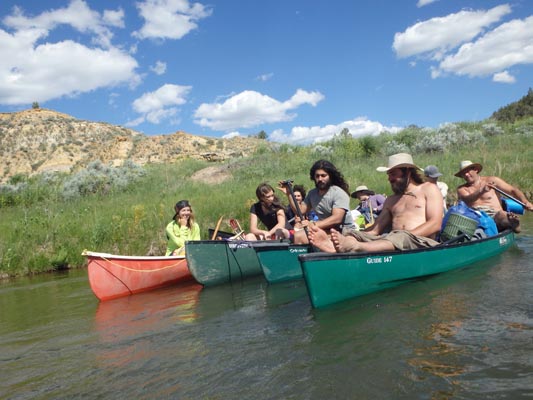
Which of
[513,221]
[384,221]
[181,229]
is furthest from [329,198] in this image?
[513,221]

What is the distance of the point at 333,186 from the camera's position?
6141mm

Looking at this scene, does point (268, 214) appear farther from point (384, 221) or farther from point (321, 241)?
point (321, 241)

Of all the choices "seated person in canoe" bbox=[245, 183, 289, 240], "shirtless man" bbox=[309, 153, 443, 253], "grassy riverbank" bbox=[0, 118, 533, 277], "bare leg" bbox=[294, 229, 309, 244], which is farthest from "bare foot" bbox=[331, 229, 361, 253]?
"grassy riverbank" bbox=[0, 118, 533, 277]

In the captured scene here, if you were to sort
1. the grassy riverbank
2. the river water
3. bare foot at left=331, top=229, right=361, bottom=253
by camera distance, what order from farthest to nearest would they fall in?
the grassy riverbank, bare foot at left=331, top=229, right=361, bottom=253, the river water

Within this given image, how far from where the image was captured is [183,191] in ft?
50.0

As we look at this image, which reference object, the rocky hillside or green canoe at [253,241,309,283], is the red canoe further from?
the rocky hillside

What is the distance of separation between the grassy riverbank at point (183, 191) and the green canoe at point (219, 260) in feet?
11.3

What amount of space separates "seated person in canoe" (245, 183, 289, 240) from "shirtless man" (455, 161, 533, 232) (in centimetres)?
318

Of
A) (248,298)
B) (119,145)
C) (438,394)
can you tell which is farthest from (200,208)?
(119,145)

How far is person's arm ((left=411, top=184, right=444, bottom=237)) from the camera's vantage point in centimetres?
539

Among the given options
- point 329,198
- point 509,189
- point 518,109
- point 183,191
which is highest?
point 518,109

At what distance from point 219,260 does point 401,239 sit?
333cm

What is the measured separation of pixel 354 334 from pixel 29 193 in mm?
15432

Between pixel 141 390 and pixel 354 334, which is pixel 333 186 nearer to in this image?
pixel 354 334
